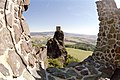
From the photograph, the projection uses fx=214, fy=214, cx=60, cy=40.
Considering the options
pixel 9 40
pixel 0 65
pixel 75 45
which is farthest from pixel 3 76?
pixel 75 45

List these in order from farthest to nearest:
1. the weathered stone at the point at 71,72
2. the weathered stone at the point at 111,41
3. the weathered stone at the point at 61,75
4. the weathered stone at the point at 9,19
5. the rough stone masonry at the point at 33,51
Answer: the weathered stone at the point at 111,41, the weathered stone at the point at 71,72, the weathered stone at the point at 61,75, the weathered stone at the point at 9,19, the rough stone masonry at the point at 33,51

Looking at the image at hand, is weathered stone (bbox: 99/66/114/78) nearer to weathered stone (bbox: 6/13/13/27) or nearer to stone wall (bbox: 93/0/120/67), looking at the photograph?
stone wall (bbox: 93/0/120/67)

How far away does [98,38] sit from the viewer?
807 centimetres

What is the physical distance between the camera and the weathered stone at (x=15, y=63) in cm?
397

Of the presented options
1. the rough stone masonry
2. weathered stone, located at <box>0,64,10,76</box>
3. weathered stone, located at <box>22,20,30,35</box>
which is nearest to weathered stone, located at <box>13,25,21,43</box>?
the rough stone masonry

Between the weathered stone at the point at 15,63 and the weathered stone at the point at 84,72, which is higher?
the weathered stone at the point at 15,63

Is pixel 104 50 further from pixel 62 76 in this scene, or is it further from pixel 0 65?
pixel 0 65

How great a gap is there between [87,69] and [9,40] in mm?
3240

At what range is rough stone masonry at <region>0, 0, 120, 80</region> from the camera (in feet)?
13.2

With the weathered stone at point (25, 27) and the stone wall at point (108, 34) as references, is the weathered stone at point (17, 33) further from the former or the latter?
the stone wall at point (108, 34)

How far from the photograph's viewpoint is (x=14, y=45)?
428 centimetres

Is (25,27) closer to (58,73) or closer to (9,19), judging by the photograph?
(9,19)

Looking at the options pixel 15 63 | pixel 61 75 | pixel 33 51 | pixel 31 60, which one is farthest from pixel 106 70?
pixel 15 63

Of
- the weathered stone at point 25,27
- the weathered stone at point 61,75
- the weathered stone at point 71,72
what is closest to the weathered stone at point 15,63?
the weathered stone at point 25,27
